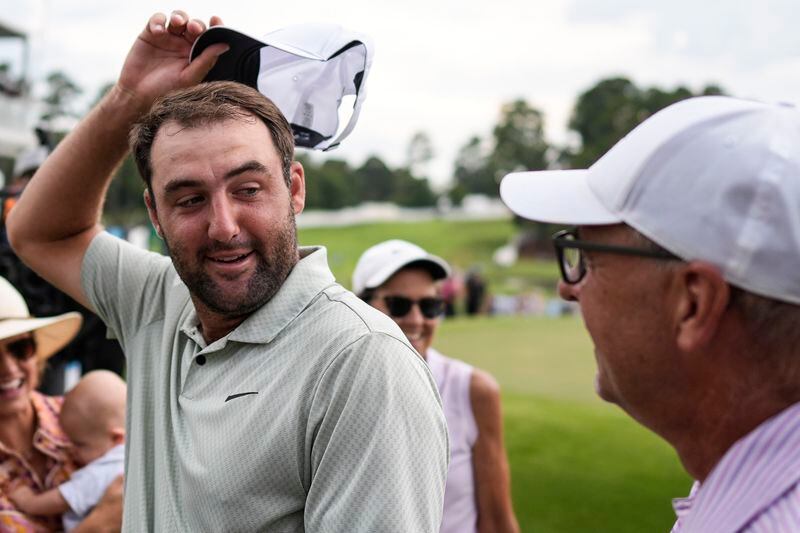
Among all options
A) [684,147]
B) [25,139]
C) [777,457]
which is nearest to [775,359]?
[777,457]

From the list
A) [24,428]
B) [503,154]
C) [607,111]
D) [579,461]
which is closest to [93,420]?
[24,428]

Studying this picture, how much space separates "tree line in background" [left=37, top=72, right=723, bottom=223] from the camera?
187 feet

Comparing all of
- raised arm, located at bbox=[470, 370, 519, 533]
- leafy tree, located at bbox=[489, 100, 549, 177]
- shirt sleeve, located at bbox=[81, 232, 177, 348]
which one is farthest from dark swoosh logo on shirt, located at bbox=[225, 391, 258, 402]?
leafy tree, located at bbox=[489, 100, 549, 177]

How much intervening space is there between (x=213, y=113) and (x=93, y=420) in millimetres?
1604

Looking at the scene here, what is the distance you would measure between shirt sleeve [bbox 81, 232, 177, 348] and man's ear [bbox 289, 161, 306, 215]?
44 centimetres

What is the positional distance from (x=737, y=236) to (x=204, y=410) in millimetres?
1117

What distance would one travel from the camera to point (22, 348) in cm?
316

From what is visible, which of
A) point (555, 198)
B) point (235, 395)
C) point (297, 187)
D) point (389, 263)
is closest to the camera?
point (555, 198)

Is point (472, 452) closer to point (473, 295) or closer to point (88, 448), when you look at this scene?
point (88, 448)

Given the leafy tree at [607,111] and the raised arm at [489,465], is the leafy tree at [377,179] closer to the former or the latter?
the leafy tree at [607,111]

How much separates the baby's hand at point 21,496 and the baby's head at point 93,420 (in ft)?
0.71

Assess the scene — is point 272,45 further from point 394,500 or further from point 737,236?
point 737,236

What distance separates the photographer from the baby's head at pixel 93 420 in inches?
120

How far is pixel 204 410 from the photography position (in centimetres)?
180
